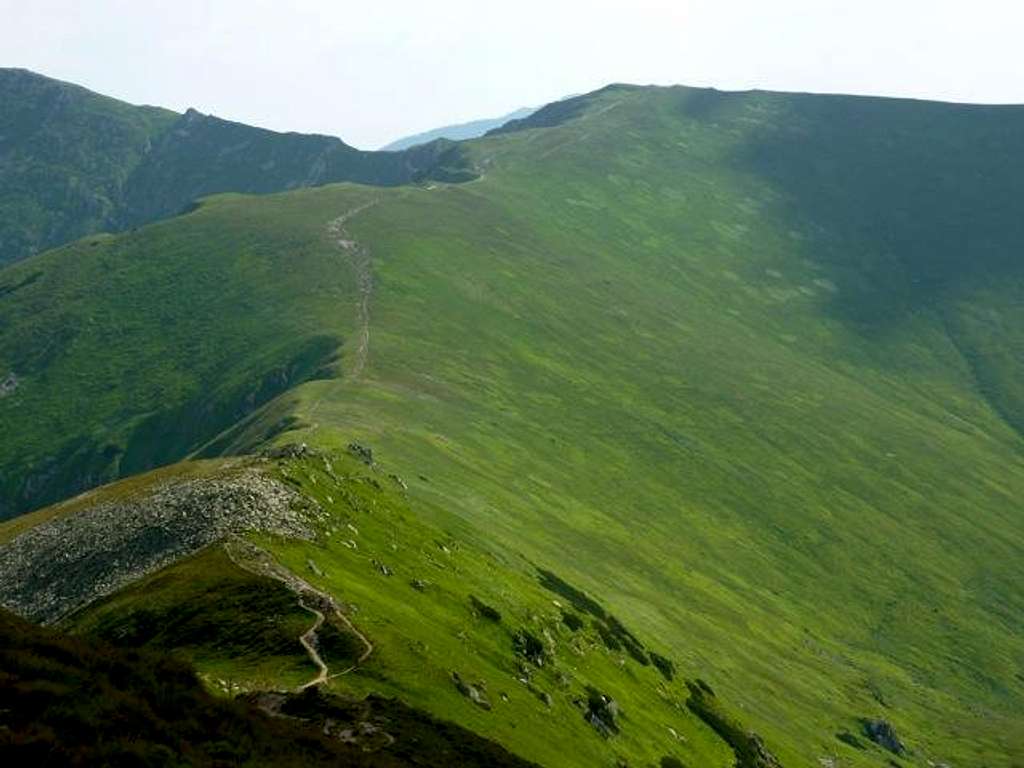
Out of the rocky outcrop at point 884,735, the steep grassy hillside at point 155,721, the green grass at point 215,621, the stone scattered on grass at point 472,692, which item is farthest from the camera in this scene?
the rocky outcrop at point 884,735

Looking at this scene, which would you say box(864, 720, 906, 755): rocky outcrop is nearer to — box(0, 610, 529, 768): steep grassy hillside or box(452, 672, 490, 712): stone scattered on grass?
box(452, 672, 490, 712): stone scattered on grass

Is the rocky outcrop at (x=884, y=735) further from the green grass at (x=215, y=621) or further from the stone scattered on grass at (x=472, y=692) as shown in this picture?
the green grass at (x=215, y=621)

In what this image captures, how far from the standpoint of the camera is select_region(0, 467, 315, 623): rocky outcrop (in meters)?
71.4

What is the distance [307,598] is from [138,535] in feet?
65.4

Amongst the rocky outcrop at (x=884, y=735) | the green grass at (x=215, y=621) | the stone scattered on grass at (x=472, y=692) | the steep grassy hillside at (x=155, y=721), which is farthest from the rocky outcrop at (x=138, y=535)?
the rocky outcrop at (x=884, y=735)

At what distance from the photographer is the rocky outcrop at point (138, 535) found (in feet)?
234

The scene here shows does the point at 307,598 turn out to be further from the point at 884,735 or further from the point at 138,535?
the point at 884,735

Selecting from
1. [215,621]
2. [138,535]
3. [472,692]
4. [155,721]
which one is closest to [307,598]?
[215,621]

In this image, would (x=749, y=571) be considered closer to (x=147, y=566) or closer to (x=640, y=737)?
(x=640, y=737)

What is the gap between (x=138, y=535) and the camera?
75312mm

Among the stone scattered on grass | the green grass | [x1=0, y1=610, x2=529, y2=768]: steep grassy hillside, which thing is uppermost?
[x1=0, y1=610, x2=529, y2=768]: steep grassy hillside

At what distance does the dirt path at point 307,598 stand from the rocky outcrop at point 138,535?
3915 millimetres

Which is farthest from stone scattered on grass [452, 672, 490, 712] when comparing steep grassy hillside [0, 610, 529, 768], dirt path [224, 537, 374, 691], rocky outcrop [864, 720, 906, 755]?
rocky outcrop [864, 720, 906, 755]

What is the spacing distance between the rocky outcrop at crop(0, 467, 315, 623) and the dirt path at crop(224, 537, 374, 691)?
3915 millimetres
